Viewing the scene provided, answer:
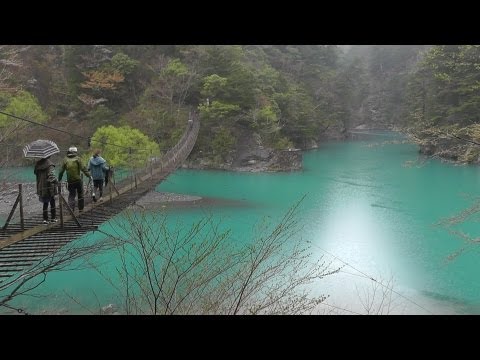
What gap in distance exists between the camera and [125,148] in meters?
13.2

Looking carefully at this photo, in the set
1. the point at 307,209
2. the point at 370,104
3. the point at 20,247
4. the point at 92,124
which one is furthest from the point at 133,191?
the point at 370,104

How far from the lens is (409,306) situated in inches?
242

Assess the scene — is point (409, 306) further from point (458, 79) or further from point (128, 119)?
point (458, 79)

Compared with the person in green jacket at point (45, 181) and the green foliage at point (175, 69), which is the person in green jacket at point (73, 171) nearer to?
the person in green jacket at point (45, 181)

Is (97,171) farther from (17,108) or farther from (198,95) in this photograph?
(198,95)

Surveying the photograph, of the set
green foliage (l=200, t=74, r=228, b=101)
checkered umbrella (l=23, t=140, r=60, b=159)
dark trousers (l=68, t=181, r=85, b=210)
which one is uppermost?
green foliage (l=200, t=74, r=228, b=101)

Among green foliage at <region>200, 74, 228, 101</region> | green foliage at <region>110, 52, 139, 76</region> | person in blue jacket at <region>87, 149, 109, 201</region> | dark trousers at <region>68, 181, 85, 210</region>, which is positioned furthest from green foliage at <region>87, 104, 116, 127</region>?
dark trousers at <region>68, 181, 85, 210</region>

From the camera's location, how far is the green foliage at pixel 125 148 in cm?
1308

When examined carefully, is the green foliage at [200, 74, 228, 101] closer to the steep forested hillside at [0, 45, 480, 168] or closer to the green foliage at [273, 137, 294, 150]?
the steep forested hillside at [0, 45, 480, 168]

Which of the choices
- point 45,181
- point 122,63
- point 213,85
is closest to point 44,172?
point 45,181

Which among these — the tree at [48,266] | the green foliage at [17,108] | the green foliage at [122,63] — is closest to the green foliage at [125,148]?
the green foliage at [17,108]

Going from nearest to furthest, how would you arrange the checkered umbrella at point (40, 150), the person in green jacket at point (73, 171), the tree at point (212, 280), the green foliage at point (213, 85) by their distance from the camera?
the tree at point (212, 280) < the checkered umbrella at point (40, 150) < the person in green jacket at point (73, 171) < the green foliage at point (213, 85)

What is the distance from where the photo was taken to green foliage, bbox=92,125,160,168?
13.1 metres

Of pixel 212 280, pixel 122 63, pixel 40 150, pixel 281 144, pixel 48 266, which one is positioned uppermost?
pixel 122 63
